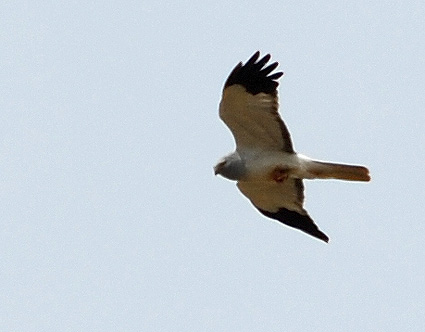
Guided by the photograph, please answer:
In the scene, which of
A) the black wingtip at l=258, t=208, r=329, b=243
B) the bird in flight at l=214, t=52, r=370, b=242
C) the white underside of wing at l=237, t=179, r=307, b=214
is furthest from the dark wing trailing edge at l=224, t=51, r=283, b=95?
the black wingtip at l=258, t=208, r=329, b=243

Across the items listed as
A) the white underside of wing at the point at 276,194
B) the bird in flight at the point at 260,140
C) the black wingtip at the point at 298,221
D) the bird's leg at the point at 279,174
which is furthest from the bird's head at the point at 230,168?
the black wingtip at the point at 298,221

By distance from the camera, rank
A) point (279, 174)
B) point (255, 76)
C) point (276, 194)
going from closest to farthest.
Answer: point (255, 76)
point (279, 174)
point (276, 194)

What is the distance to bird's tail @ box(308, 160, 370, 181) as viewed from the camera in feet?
64.1

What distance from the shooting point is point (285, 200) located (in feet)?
68.4

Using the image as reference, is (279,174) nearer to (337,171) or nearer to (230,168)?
(230,168)

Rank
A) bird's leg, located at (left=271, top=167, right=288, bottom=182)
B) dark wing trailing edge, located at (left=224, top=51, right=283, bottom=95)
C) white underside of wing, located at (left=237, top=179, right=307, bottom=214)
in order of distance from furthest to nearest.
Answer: white underside of wing, located at (left=237, top=179, right=307, bottom=214) < bird's leg, located at (left=271, top=167, right=288, bottom=182) < dark wing trailing edge, located at (left=224, top=51, right=283, bottom=95)

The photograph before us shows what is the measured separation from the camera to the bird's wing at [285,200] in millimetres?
20688

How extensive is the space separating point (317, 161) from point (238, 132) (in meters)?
1.13

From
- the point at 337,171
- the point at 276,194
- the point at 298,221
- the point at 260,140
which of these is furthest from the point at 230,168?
the point at 298,221

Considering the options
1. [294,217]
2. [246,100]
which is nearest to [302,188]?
[294,217]

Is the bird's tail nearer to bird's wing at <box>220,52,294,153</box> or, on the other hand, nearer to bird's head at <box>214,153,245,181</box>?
bird's wing at <box>220,52,294,153</box>

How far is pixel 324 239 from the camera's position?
20734mm

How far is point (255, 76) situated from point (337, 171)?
1.67 meters

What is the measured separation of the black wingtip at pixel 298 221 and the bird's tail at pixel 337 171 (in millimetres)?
1210
